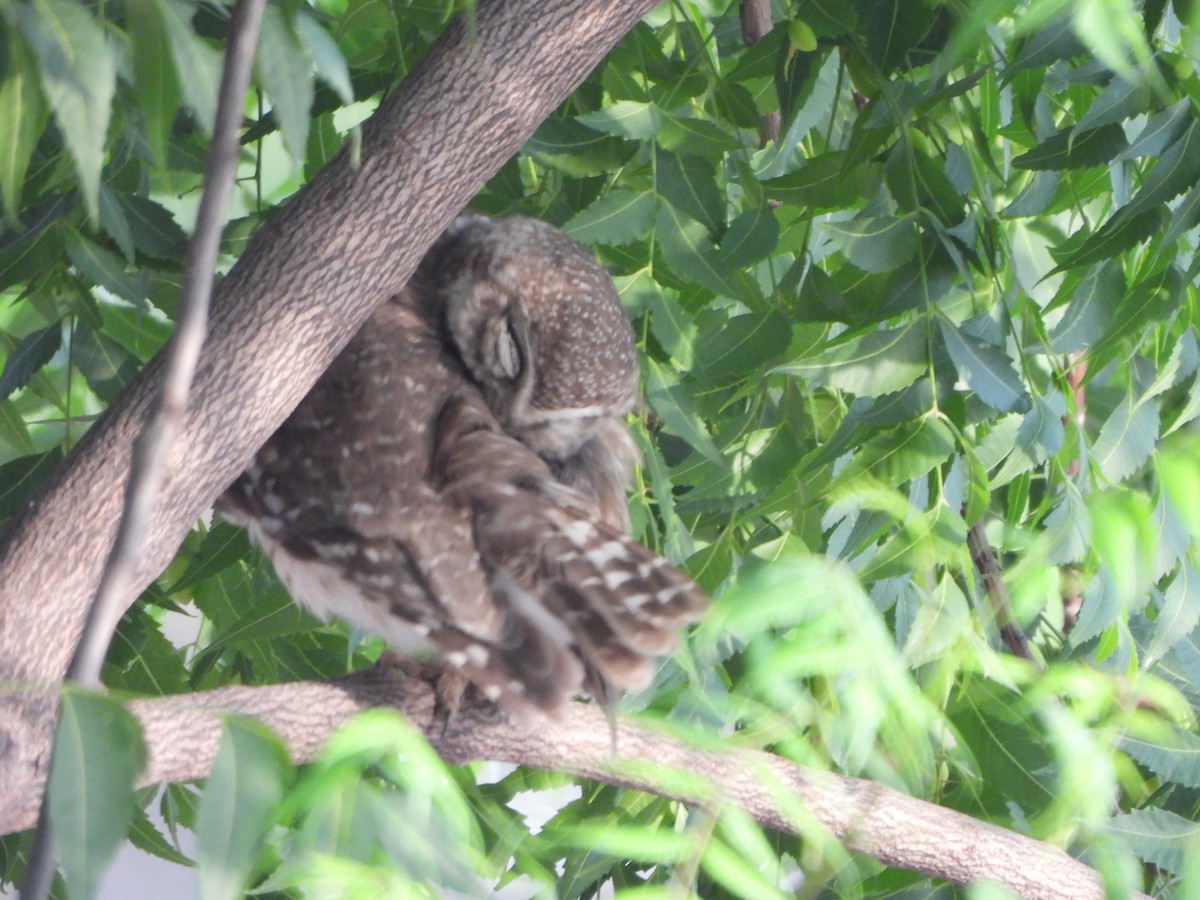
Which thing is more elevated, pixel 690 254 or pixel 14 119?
pixel 14 119

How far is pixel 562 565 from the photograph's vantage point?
0.96 meters

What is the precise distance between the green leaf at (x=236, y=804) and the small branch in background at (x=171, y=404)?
0.18 ft

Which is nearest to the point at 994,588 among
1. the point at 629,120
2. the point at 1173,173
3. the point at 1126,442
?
the point at 1126,442

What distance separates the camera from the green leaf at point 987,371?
3.32 feet

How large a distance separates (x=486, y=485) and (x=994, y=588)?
1.72 ft

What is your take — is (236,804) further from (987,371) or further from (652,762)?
(987,371)

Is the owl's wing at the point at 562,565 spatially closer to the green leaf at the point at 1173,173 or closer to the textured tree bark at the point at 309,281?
the textured tree bark at the point at 309,281

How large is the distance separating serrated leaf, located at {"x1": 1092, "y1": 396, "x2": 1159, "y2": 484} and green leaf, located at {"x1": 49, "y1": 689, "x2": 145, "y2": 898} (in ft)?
2.84

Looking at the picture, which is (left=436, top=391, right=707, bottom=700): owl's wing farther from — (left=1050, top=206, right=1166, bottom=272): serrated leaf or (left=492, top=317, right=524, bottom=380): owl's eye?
(left=1050, top=206, right=1166, bottom=272): serrated leaf

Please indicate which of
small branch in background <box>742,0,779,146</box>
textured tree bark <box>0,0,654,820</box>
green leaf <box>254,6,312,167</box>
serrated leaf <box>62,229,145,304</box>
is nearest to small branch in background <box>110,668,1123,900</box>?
textured tree bark <box>0,0,654,820</box>

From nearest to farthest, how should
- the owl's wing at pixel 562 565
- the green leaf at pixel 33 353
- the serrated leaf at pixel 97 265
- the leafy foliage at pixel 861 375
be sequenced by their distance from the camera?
1. the leafy foliage at pixel 861 375
2. the owl's wing at pixel 562 565
3. the serrated leaf at pixel 97 265
4. the green leaf at pixel 33 353

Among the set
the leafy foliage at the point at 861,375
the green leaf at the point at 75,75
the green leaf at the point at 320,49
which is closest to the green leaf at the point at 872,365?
the leafy foliage at the point at 861,375

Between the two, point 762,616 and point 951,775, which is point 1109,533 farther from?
point 951,775

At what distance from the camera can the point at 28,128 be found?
60 centimetres
